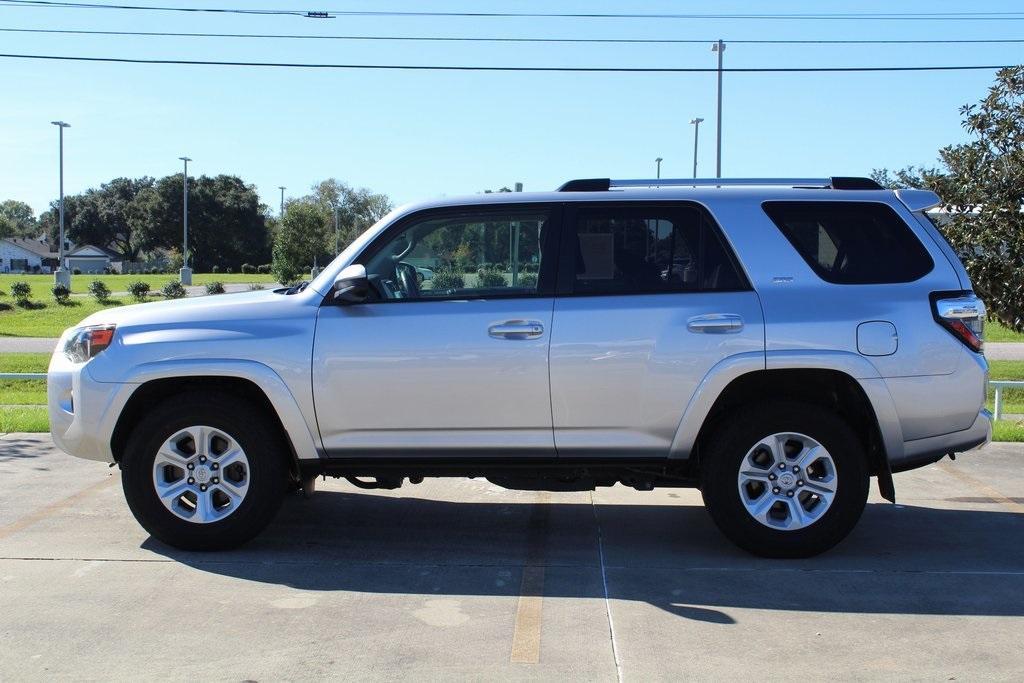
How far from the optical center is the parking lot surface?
173 inches

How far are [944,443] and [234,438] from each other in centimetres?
390

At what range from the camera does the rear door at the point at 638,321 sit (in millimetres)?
5699

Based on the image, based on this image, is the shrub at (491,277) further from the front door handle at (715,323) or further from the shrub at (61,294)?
the shrub at (61,294)

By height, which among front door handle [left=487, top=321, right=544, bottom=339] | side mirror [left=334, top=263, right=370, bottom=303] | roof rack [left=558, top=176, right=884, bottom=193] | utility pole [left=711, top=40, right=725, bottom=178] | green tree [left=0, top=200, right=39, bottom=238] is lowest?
front door handle [left=487, top=321, right=544, bottom=339]

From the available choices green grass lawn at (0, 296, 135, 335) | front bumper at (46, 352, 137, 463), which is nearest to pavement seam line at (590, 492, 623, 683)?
front bumper at (46, 352, 137, 463)

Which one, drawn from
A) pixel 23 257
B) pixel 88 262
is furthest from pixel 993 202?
pixel 23 257

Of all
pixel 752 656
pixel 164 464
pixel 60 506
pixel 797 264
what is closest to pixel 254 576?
pixel 164 464

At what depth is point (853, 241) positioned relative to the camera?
234 inches

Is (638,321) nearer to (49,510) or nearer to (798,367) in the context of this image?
(798,367)

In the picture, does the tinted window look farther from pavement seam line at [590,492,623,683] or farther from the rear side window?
pavement seam line at [590,492,623,683]

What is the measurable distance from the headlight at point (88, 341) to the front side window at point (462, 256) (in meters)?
1.50

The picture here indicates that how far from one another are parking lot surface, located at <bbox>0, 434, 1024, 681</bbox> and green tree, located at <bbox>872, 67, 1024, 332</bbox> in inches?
163

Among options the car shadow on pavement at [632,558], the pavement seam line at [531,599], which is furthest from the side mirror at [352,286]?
the pavement seam line at [531,599]

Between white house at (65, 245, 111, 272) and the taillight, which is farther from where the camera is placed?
white house at (65, 245, 111, 272)
